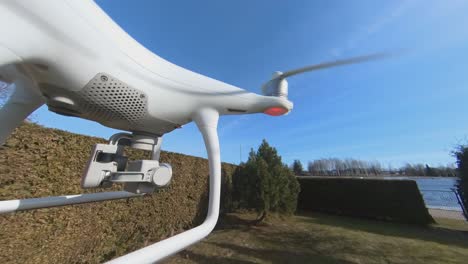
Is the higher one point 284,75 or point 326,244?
point 284,75

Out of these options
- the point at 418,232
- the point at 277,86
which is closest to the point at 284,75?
the point at 277,86

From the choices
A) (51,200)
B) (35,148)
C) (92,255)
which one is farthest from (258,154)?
(51,200)

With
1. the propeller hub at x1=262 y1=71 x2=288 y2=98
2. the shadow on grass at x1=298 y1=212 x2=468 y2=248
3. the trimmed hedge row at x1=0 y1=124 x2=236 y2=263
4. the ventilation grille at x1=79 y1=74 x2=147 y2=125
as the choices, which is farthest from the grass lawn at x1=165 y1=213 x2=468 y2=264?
the ventilation grille at x1=79 y1=74 x2=147 y2=125

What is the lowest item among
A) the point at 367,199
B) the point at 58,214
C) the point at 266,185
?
the point at 58,214

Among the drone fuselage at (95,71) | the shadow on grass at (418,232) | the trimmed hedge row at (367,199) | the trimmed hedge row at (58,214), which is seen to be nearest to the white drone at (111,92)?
the drone fuselage at (95,71)

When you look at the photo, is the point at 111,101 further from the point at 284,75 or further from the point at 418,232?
the point at 418,232

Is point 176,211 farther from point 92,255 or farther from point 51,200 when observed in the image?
point 51,200

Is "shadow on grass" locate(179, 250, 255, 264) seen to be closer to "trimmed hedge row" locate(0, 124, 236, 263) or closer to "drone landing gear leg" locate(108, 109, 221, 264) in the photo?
"trimmed hedge row" locate(0, 124, 236, 263)
